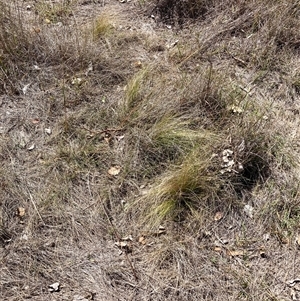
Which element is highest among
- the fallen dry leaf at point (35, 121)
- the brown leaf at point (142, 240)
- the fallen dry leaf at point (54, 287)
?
the fallen dry leaf at point (35, 121)

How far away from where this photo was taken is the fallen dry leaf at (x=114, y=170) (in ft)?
10.8

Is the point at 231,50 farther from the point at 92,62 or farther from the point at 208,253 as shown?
the point at 208,253

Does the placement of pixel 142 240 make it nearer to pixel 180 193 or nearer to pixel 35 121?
pixel 180 193

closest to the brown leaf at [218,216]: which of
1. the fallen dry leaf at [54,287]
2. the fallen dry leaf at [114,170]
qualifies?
the fallen dry leaf at [114,170]

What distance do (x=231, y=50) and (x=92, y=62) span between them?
1472mm

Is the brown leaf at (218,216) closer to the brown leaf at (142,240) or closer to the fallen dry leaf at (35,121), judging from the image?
the brown leaf at (142,240)

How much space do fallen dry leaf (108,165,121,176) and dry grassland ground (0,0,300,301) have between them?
3 cm

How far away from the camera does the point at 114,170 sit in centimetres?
333

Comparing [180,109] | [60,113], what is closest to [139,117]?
[180,109]

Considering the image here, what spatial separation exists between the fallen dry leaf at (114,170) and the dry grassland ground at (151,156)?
0.03 metres

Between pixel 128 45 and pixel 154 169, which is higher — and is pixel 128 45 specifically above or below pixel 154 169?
above

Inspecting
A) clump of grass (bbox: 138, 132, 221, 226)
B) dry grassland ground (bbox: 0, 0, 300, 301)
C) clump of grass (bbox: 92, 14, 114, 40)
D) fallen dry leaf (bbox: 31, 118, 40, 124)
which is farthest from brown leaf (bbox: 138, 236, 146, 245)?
clump of grass (bbox: 92, 14, 114, 40)

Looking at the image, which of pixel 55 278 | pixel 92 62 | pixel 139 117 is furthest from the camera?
pixel 92 62

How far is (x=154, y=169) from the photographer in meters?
3.32
